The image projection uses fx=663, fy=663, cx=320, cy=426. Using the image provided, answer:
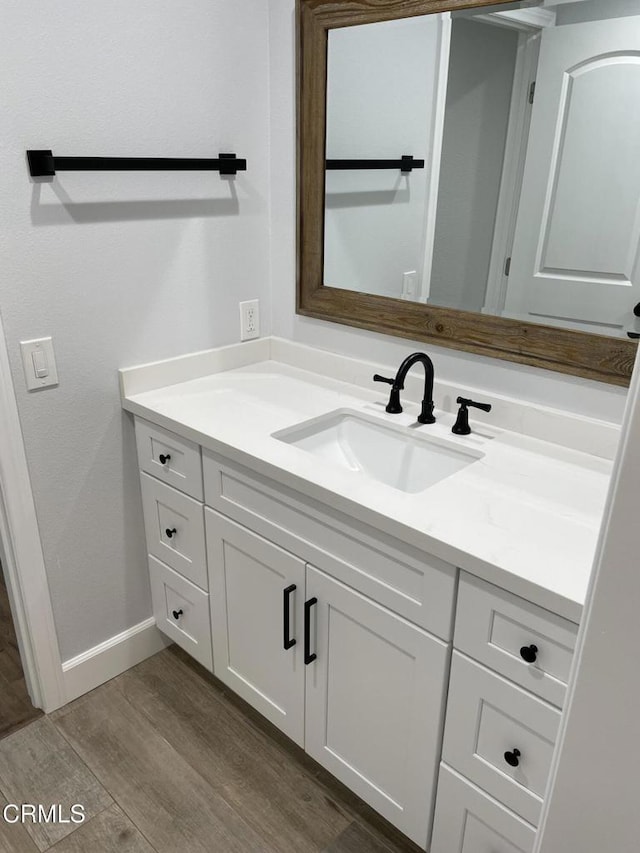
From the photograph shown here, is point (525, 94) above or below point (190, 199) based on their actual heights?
above

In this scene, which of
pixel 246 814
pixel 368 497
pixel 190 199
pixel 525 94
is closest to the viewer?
pixel 368 497

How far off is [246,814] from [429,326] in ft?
4.31

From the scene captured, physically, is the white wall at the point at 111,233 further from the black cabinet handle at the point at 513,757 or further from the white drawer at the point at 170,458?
the black cabinet handle at the point at 513,757

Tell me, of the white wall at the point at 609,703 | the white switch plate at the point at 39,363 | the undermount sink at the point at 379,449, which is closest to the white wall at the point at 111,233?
the white switch plate at the point at 39,363


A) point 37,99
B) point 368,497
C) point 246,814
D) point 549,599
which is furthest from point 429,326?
point 246,814

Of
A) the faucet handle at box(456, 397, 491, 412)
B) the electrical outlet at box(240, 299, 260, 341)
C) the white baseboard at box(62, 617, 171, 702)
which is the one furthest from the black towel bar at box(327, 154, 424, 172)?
the white baseboard at box(62, 617, 171, 702)

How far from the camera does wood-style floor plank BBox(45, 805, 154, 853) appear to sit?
1562 mm

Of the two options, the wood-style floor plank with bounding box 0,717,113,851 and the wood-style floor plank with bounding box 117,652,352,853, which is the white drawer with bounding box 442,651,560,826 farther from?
the wood-style floor plank with bounding box 0,717,113,851

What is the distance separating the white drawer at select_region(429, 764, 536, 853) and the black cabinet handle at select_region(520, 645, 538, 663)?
1.12 feet

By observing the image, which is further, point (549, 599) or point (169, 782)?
point (169, 782)

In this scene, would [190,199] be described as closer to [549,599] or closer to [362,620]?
[362,620]

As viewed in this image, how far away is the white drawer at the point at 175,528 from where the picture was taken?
5.89 ft

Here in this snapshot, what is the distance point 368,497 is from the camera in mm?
1295

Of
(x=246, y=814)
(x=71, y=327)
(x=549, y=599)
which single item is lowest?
A: (x=246, y=814)
